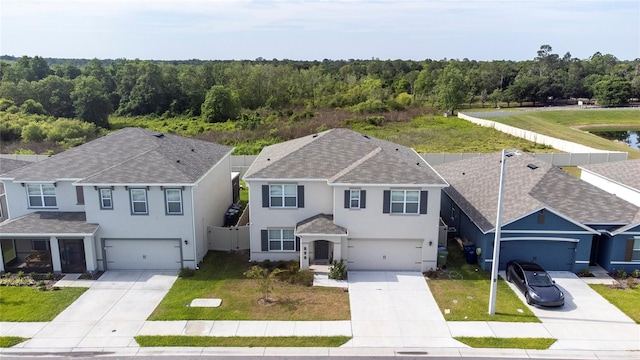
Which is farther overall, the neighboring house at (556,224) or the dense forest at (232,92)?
the dense forest at (232,92)

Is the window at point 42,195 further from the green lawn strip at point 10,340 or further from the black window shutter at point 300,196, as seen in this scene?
the black window shutter at point 300,196

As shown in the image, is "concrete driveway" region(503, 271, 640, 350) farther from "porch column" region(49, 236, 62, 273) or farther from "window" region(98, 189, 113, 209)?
"porch column" region(49, 236, 62, 273)

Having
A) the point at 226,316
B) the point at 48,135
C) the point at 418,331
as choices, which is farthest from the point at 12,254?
the point at 48,135

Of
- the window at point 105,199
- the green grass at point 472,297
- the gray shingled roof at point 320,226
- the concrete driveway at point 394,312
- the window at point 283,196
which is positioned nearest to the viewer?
the concrete driveway at point 394,312

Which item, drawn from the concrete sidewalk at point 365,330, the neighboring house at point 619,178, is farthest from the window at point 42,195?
the neighboring house at point 619,178

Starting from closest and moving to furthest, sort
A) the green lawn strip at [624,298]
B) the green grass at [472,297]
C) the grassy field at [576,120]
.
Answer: the green grass at [472,297], the green lawn strip at [624,298], the grassy field at [576,120]

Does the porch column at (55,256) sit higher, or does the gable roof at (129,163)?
the gable roof at (129,163)


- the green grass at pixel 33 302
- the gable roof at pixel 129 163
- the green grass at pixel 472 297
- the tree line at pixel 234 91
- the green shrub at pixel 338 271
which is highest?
the tree line at pixel 234 91

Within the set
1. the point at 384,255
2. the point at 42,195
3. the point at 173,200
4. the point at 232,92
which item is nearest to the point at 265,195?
the point at 173,200
